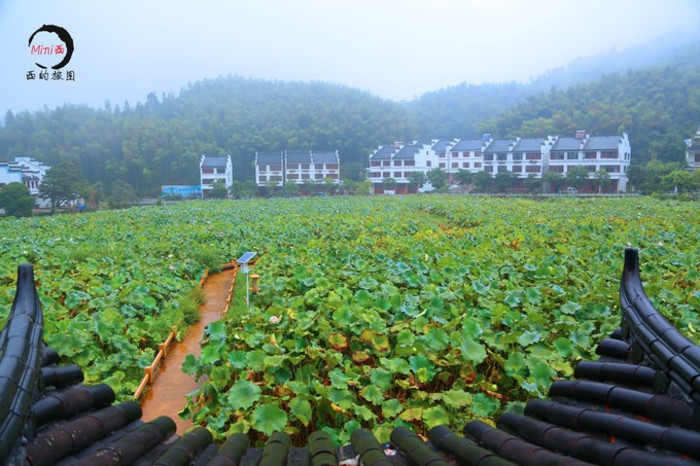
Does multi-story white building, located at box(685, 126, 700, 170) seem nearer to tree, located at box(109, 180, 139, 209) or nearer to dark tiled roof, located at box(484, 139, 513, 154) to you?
dark tiled roof, located at box(484, 139, 513, 154)

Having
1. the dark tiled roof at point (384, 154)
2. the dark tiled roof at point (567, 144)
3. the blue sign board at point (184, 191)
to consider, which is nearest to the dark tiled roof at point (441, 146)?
the dark tiled roof at point (384, 154)

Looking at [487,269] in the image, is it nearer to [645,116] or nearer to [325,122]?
[645,116]

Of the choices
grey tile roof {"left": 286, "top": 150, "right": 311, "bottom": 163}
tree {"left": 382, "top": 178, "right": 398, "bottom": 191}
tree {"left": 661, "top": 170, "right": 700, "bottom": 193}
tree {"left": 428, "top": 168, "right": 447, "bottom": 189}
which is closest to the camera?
tree {"left": 661, "top": 170, "right": 700, "bottom": 193}

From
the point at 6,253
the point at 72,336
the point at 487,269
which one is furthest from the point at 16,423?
the point at 6,253

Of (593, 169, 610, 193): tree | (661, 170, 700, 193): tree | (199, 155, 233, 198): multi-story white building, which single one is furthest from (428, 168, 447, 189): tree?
(199, 155, 233, 198): multi-story white building

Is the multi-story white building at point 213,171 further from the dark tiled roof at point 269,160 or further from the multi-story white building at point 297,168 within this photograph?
the dark tiled roof at point 269,160

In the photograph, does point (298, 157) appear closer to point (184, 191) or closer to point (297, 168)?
point (297, 168)

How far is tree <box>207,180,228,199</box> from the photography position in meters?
54.2

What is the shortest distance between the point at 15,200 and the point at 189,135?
135ft

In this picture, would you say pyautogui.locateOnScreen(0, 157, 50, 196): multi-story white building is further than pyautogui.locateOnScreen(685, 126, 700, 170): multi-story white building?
No

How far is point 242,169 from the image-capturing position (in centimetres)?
7025

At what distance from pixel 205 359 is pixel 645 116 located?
67332 millimetres

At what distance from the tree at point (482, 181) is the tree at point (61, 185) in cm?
3830

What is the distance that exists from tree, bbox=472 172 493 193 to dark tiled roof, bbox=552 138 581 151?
8.39 m
